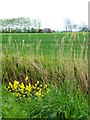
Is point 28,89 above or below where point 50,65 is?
below

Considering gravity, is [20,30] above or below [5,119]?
above

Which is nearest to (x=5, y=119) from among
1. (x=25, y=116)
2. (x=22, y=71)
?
(x=25, y=116)

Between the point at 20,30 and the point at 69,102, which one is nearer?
the point at 69,102

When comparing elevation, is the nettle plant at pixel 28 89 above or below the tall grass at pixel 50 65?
below

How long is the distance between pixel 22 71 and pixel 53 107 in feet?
5.93

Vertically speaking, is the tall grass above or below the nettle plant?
above

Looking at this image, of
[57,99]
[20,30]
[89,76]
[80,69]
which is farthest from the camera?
[20,30]

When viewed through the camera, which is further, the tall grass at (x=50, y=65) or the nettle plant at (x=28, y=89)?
the tall grass at (x=50, y=65)

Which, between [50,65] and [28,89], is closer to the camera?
[28,89]

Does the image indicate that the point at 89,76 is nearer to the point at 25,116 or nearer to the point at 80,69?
the point at 80,69

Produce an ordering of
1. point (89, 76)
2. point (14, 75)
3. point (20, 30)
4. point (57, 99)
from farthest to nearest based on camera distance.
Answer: point (20, 30)
point (14, 75)
point (89, 76)
point (57, 99)

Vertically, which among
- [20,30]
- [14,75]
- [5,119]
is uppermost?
[20,30]

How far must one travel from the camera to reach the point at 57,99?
122 inches

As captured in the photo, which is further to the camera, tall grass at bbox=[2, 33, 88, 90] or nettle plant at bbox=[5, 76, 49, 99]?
tall grass at bbox=[2, 33, 88, 90]
